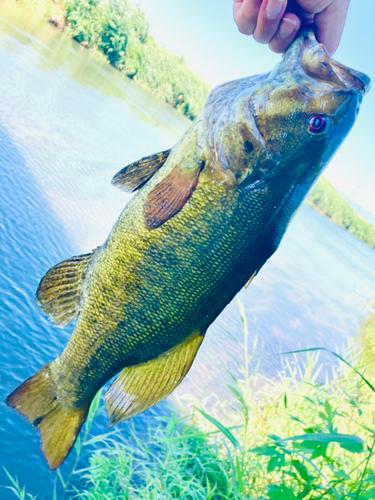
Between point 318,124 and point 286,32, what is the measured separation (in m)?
0.49

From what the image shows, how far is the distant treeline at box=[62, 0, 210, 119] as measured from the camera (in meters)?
30.6

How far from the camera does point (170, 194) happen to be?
6.00 ft

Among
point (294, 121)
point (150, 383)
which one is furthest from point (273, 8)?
point (150, 383)

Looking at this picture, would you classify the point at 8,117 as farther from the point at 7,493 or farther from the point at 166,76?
the point at 166,76

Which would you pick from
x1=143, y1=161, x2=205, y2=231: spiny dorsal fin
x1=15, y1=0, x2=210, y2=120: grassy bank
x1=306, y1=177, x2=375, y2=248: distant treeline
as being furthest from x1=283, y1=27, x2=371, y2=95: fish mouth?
x1=306, y1=177, x2=375, y2=248: distant treeline

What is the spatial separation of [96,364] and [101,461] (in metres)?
1.97

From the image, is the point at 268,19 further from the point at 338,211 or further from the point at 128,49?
the point at 338,211

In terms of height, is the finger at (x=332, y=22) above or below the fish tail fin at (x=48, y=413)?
above

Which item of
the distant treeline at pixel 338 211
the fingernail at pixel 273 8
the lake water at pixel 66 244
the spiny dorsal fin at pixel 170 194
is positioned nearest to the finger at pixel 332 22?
the fingernail at pixel 273 8

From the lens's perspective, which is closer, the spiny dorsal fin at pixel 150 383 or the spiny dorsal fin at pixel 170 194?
the spiny dorsal fin at pixel 170 194

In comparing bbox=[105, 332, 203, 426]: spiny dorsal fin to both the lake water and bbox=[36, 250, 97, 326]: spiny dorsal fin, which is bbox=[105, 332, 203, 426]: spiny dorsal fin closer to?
bbox=[36, 250, 97, 326]: spiny dorsal fin

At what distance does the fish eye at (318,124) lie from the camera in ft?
5.77

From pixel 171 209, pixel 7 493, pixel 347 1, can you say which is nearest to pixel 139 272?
pixel 171 209

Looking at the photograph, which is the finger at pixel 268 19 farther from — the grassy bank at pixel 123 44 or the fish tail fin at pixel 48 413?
the grassy bank at pixel 123 44
